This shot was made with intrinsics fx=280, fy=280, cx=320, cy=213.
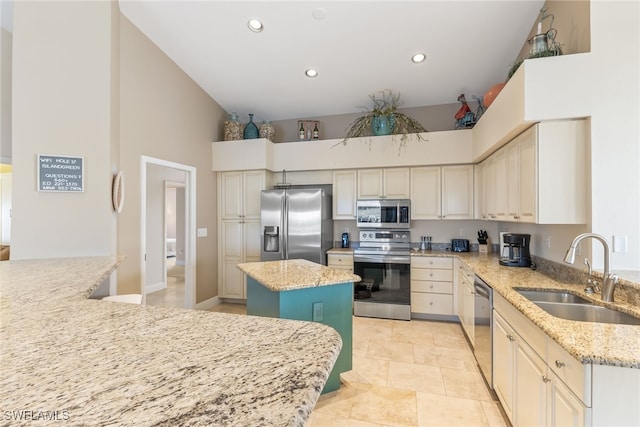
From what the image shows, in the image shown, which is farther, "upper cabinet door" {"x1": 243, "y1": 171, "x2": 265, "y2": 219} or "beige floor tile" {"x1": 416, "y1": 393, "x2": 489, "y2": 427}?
"upper cabinet door" {"x1": 243, "y1": 171, "x2": 265, "y2": 219}

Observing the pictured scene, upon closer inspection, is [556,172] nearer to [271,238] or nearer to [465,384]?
[465,384]

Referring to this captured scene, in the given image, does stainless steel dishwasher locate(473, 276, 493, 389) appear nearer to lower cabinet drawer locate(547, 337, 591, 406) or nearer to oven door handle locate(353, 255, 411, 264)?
lower cabinet drawer locate(547, 337, 591, 406)

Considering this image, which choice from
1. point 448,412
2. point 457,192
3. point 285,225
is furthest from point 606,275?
point 285,225

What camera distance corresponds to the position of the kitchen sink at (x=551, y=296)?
6.01 ft

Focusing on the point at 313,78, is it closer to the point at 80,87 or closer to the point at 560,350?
the point at 80,87

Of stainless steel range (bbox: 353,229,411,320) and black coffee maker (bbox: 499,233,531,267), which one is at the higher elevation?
black coffee maker (bbox: 499,233,531,267)

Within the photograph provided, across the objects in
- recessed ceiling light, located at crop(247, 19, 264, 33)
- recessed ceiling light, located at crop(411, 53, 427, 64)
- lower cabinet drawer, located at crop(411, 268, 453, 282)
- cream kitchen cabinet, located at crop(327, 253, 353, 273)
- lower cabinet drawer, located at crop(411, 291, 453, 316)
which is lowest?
lower cabinet drawer, located at crop(411, 291, 453, 316)

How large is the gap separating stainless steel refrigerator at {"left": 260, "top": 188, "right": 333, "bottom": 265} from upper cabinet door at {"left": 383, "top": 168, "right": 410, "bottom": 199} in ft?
2.98

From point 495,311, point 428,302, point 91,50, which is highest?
point 91,50

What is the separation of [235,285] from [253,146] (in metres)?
2.16

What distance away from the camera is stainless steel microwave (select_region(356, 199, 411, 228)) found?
396cm

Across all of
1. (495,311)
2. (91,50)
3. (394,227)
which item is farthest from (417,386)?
(91,50)

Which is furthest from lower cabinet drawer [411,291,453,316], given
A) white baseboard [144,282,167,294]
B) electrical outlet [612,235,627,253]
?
white baseboard [144,282,167,294]

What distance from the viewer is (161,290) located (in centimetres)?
523
